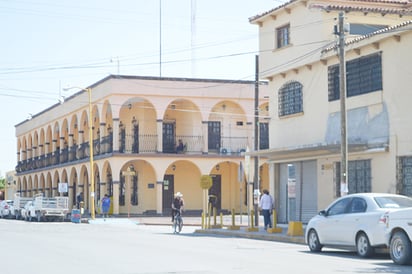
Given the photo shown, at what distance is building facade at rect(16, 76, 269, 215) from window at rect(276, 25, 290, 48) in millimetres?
14778

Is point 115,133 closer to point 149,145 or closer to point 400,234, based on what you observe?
point 149,145

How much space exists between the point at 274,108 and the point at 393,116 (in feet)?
28.2

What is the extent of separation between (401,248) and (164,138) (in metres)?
35.6

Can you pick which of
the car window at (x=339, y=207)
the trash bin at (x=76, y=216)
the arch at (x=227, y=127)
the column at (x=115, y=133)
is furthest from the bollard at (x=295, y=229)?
the arch at (x=227, y=127)

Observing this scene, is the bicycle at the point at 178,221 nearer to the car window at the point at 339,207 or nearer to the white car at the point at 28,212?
the car window at the point at 339,207

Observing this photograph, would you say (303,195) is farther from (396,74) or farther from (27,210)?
(27,210)

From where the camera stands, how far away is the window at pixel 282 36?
33.4 meters

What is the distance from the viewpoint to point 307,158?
103 feet

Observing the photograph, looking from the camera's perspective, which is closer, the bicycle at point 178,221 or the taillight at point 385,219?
the taillight at point 385,219

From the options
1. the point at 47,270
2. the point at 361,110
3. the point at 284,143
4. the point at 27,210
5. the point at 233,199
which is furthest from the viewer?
the point at 233,199

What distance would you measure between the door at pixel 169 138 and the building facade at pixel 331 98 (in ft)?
56.9

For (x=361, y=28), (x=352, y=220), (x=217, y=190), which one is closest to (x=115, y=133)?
(x=217, y=190)

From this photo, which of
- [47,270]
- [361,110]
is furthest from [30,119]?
[47,270]

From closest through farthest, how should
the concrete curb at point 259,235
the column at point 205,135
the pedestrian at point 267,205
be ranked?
the concrete curb at point 259,235, the pedestrian at point 267,205, the column at point 205,135
